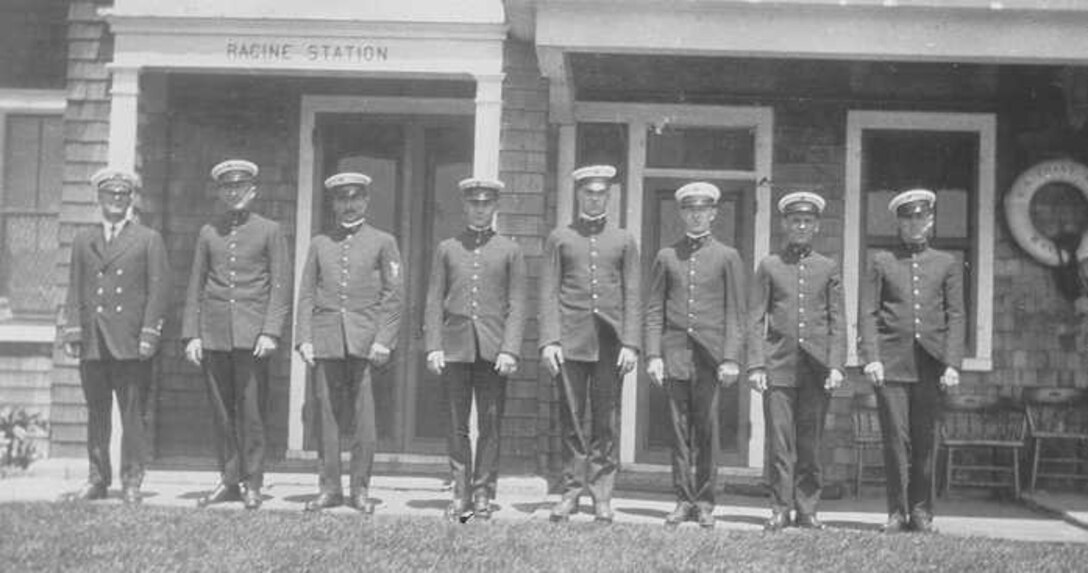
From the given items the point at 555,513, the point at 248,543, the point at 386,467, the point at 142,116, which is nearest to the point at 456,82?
the point at 142,116

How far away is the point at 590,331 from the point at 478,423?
0.82 meters

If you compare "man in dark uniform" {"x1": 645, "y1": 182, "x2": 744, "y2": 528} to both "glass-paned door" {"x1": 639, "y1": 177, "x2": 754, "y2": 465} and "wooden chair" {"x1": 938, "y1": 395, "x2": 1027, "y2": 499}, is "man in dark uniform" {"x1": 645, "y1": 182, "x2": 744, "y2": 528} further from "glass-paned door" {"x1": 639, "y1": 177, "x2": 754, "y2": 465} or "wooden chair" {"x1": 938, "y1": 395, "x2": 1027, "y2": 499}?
"wooden chair" {"x1": 938, "y1": 395, "x2": 1027, "y2": 499}

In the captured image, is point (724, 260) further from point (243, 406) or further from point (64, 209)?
point (64, 209)

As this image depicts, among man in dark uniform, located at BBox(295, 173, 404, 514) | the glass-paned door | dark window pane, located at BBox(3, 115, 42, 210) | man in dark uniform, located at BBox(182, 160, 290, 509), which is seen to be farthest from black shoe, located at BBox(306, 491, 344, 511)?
dark window pane, located at BBox(3, 115, 42, 210)

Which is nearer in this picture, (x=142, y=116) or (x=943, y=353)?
(x=943, y=353)

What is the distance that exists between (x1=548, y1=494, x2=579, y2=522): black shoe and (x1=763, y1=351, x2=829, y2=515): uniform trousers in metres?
1.11

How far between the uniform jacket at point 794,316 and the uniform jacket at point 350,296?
6.72 ft

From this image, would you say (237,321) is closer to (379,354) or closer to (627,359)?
(379,354)

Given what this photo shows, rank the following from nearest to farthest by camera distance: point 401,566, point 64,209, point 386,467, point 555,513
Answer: point 401,566
point 555,513
point 64,209
point 386,467

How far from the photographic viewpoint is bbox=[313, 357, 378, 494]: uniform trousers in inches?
274

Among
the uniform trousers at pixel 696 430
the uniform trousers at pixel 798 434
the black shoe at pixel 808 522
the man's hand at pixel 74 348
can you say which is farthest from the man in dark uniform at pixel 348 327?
the black shoe at pixel 808 522

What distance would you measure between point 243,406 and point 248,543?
4.30 feet

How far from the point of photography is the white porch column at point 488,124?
25.1 ft

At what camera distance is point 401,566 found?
5.61 meters
